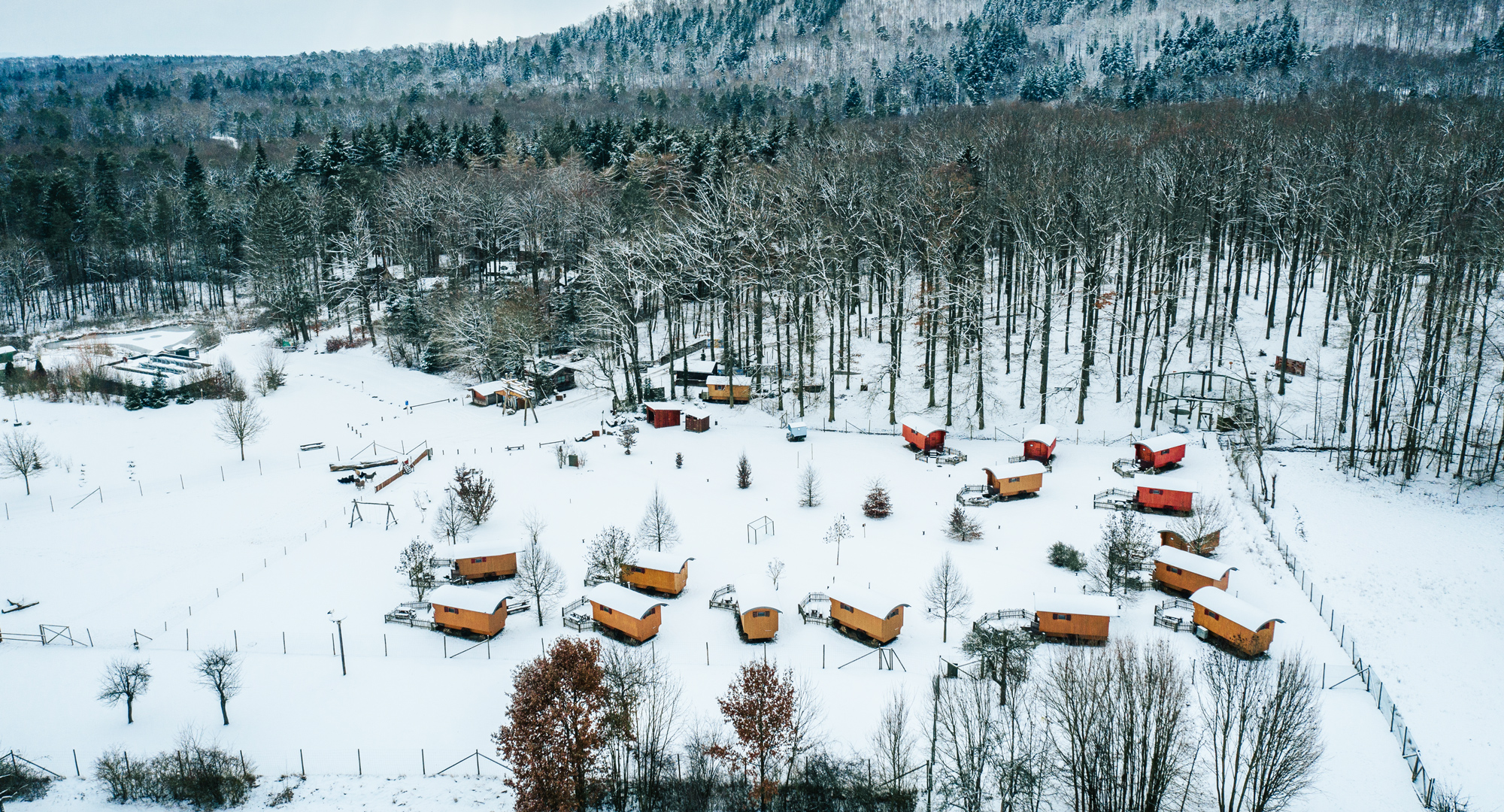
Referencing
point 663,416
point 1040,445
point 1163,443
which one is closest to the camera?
point 1163,443

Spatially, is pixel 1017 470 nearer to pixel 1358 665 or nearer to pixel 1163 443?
pixel 1163 443

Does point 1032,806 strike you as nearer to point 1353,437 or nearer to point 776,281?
point 1353,437

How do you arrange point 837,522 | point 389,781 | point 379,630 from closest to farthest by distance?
1. point 389,781
2. point 379,630
3. point 837,522

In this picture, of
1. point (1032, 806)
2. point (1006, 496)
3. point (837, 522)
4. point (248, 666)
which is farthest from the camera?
point (1006, 496)

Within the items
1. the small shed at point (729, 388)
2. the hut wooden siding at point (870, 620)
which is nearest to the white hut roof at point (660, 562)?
the hut wooden siding at point (870, 620)

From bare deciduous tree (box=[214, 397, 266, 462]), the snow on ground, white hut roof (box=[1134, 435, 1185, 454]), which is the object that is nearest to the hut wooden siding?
the snow on ground

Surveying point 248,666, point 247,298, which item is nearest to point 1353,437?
point 248,666

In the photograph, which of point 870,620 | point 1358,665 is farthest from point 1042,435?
point 870,620

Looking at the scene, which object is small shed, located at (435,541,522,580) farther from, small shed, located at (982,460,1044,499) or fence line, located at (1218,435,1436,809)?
fence line, located at (1218,435,1436,809)
